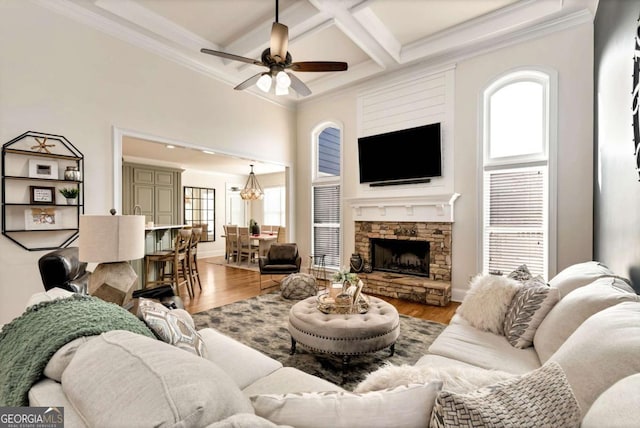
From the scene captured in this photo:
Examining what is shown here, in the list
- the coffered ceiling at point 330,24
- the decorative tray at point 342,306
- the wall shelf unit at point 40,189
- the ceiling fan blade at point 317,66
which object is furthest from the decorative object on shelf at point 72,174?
the decorative tray at point 342,306

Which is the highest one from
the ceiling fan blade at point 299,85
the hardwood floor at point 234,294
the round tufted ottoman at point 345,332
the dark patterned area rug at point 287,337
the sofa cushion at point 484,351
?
the ceiling fan blade at point 299,85

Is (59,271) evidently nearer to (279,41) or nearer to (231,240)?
(279,41)

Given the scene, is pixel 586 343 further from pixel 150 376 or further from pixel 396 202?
pixel 396 202

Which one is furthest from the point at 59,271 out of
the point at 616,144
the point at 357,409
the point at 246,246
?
the point at 246,246

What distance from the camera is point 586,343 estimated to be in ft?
3.40

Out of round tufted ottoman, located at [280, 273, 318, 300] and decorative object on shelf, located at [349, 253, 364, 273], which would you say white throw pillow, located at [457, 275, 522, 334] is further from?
decorative object on shelf, located at [349, 253, 364, 273]

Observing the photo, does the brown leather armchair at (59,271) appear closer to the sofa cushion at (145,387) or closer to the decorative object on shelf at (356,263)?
the sofa cushion at (145,387)

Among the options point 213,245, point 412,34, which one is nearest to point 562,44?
point 412,34

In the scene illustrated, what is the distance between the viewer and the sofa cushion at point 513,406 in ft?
2.12

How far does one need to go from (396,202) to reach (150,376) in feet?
14.7

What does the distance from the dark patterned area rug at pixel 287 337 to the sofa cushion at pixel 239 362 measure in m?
0.84

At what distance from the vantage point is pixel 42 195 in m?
3.10

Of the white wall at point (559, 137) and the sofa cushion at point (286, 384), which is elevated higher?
the white wall at point (559, 137)

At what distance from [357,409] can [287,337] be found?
8.06 ft
